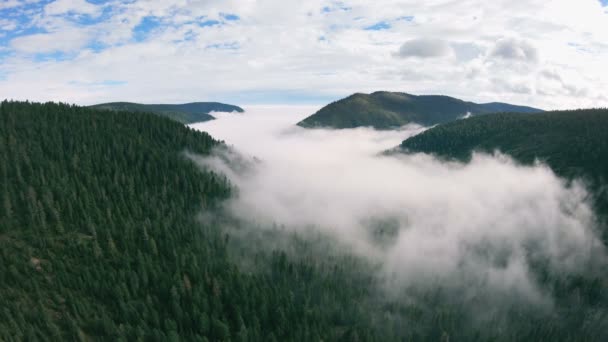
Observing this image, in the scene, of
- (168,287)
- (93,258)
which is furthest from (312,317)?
(93,258)

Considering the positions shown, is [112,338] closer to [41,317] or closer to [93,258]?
[41,317]

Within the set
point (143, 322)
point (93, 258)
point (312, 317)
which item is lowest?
point (312, 317)

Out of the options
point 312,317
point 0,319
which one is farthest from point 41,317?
point 312,317

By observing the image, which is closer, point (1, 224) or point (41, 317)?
point (41, 317)

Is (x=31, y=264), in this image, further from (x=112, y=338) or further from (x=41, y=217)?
(x=112, y=338)

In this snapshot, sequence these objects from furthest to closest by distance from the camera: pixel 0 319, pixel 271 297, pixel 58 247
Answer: pixel 271 297
pixel 58 247
pixel 0 319

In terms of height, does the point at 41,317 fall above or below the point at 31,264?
below

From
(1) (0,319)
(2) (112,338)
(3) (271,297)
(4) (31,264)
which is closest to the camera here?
(1) (0,319)

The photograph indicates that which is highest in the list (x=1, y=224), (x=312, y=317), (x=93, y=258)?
(x=1, y=224)

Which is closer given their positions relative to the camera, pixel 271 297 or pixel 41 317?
pixel 41 317
